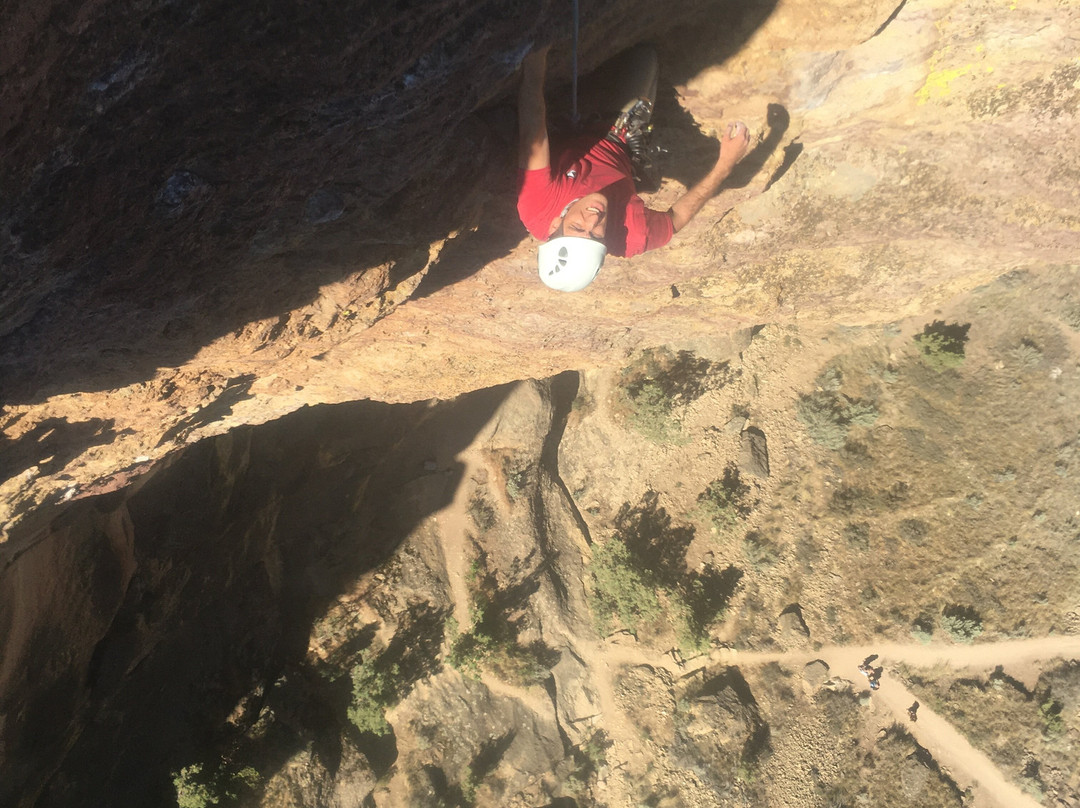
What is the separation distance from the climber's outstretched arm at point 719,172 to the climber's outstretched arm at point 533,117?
44.9 inches

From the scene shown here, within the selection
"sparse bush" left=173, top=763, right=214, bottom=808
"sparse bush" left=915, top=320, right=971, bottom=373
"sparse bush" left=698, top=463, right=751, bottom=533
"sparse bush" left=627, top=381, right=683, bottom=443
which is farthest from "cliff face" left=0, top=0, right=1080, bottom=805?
"sparse bush" left=698, top=463, right=751, bottom=533

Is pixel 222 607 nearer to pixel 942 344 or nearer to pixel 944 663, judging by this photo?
pixel 944 663

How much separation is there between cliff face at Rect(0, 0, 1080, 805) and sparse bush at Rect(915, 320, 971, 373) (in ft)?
5.49

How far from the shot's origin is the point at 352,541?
8.59m

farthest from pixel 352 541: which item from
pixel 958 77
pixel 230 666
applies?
pixel 958 77

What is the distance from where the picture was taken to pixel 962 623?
8781 mm

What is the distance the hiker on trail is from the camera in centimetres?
331

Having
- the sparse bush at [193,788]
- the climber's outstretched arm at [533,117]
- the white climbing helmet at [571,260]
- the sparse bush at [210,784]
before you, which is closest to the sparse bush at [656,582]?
the sparse bush at [210,784]

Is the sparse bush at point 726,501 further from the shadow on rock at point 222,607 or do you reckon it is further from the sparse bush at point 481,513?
the shadow on rock at point 222,607

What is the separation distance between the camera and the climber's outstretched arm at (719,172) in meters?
3.98

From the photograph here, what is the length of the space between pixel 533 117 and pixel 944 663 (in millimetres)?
10434

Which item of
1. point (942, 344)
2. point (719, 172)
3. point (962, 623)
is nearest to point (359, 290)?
point (719, 172)

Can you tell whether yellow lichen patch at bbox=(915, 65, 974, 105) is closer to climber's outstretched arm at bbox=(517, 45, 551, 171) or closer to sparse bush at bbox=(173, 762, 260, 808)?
climber's outstretched arm at bbox=(517, 45, 551, 171)

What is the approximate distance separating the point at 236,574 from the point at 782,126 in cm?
821
